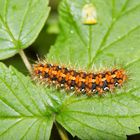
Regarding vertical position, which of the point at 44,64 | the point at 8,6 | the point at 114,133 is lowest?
the point at 114,133

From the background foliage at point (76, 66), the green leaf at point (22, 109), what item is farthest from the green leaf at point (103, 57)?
the green leaf at point (22, 109)

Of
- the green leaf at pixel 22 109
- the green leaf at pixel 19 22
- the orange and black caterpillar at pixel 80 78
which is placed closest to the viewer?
the green leaf at pixel 22 109

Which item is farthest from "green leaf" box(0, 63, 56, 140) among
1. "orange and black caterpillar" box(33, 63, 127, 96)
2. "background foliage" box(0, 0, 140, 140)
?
"orange and black caterpillar" box(33, 63, 127, 96)

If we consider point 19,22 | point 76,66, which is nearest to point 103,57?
point 76,66

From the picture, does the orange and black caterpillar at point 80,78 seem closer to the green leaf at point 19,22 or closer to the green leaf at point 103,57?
the green leaf at point 103,57

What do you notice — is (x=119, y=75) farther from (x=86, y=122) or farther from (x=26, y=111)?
(x=26, y=111)

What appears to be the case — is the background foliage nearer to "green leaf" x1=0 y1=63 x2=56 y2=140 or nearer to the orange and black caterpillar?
"green leaf" x1=0 y1=63 x2=56 y2=140

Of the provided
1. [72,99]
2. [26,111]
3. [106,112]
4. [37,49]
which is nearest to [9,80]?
[26,111]

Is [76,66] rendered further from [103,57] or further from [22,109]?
[22,109]

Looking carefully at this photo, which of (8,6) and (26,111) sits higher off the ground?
(8,6)
